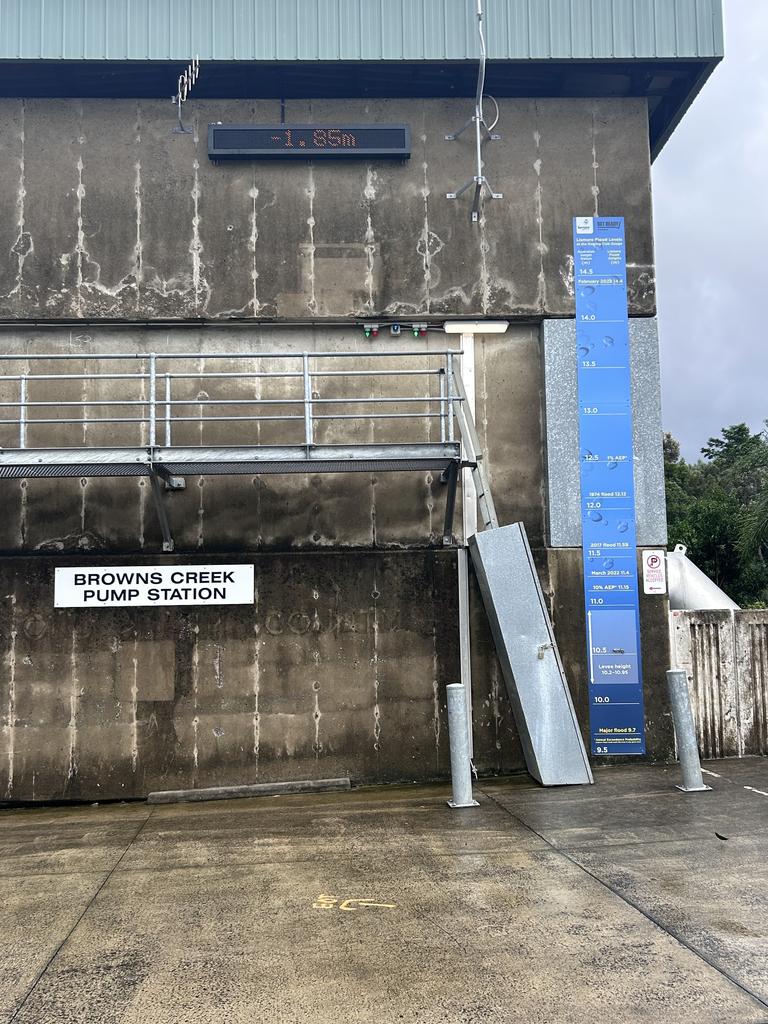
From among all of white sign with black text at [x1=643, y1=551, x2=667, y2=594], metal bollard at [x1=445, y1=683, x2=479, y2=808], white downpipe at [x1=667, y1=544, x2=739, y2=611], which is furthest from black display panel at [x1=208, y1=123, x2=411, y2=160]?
metal bollard at [x1=445, y1=683, x2=479, y2=808]

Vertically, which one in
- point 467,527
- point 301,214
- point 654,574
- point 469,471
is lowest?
point 654,574

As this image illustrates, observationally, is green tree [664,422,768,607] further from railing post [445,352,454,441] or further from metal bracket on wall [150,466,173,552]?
metal bracket on wall [150,466,173,552]

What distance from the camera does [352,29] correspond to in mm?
11109

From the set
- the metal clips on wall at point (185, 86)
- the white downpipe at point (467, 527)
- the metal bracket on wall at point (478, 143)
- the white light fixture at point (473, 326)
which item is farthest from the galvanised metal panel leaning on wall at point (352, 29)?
the white downpipe at point (467, 527)

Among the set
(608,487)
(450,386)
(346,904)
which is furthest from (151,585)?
(346,904)

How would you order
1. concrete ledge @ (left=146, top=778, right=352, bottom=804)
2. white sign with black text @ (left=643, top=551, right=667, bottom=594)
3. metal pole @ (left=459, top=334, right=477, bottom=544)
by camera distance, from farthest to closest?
metal pole @ (left=459, top=334, right=477, bottom=544)
white sign with black text @ (left=643, top=551, right=667, bottom=594)
concrete ledge @ (left=146, top=778, right=352, bottom=804)

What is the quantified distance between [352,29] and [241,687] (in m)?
8.35

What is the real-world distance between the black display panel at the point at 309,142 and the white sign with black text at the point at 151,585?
536 cm

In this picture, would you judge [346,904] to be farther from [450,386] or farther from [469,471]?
[469,471]

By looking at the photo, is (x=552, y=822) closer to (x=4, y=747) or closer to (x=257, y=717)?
(x=257, y=717)

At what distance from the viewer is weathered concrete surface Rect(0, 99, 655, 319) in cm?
1129

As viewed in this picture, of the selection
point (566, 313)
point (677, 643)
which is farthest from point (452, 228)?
point (677, 643)

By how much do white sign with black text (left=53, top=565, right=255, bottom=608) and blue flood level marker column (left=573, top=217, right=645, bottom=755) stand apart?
4.40 meters

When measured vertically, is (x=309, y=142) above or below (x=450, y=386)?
above
